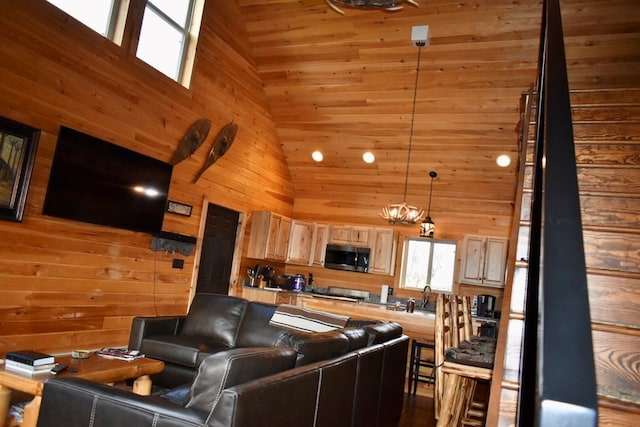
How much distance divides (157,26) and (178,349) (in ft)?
12.6

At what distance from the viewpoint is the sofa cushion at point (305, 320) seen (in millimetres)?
3838

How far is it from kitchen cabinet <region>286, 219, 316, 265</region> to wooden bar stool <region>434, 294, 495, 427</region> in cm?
435

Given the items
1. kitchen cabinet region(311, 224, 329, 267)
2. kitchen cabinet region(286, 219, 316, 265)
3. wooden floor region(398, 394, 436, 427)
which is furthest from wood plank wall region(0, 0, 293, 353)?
wooden floor region(398, 394, 436, 427)

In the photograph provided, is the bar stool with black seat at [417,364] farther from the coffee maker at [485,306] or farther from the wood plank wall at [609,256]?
the wood plank wall at [609,256]

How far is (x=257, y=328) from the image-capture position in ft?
15.3

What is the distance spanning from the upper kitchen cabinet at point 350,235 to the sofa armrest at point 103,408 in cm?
633

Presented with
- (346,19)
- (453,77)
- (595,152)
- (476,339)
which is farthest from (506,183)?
(595,152)

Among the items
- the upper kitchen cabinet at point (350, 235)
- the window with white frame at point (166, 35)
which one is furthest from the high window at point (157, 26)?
the upper kitchen cabinet at point (350, 235)

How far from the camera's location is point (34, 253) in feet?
14.8

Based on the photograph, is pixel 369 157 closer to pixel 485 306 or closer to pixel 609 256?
pixel 485 306

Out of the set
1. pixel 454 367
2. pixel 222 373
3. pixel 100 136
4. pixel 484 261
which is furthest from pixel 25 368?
pixel 484 261

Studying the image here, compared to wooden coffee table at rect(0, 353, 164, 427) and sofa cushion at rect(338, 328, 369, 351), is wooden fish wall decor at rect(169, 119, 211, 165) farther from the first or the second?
sofa cushion at rect(338, 328, 369, 351)

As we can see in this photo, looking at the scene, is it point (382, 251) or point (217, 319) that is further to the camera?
point (382, 251)

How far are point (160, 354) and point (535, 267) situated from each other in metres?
3.95
